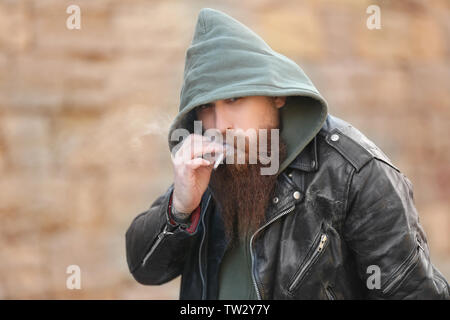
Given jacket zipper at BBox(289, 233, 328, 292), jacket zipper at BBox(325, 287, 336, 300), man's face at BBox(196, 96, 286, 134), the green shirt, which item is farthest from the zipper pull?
man's face at BBox(196, 96, 286, 134)

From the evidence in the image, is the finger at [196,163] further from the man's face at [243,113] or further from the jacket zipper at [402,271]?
the jacket zipper at [402,271]

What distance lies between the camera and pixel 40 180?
4.05 meters

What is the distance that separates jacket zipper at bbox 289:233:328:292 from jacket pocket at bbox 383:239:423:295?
21 cm

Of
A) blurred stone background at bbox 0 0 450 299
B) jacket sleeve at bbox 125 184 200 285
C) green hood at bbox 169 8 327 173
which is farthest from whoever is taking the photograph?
blurred stone background at bbox 0 0 450 299

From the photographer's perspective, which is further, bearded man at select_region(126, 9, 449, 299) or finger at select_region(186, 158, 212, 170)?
finger at select_region(186, 158, 212, 170)

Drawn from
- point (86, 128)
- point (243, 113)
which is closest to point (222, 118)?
point (243, 113)

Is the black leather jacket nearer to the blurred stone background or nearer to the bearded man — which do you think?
the bearded man

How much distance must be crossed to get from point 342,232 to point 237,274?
1.26ft

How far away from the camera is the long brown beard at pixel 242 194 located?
185 cm

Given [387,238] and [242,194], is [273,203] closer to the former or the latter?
[242,194]

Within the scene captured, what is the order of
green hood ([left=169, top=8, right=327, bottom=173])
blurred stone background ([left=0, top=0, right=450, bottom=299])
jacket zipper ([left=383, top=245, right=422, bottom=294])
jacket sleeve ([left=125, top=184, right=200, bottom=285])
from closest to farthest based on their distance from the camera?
jacket zipper ([left=383, top=245, right=422, bottom=294])
green hood ([left=169, top=8, right=327, bottom=173])
jacket sleeve ([left=125, top=184, right=200, bottom=285])
blurred stone background ([left=0, top=0, right=450, bottom=299])

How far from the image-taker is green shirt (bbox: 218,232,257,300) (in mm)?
1860

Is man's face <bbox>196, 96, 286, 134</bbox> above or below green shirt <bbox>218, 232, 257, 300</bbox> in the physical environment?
above
